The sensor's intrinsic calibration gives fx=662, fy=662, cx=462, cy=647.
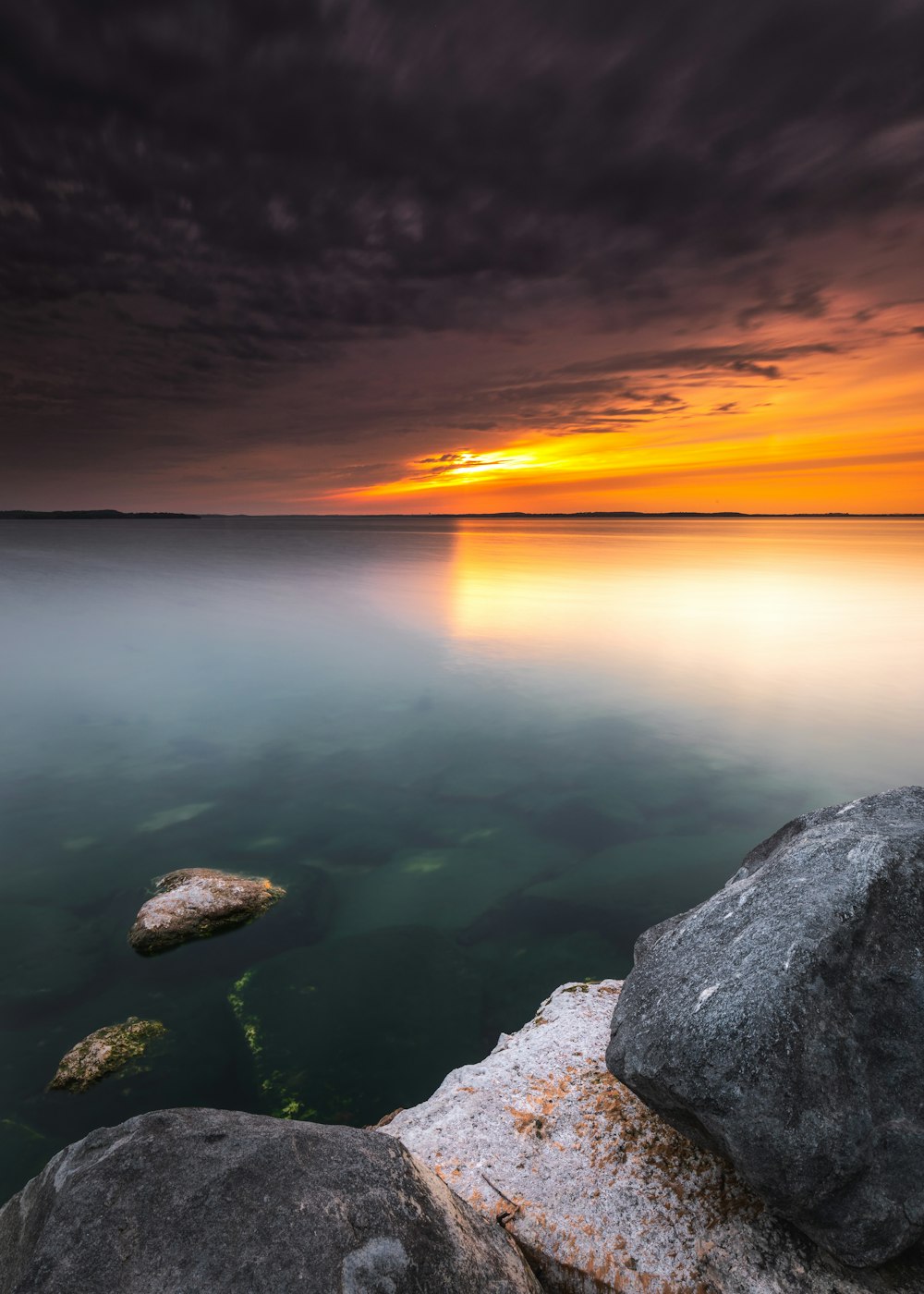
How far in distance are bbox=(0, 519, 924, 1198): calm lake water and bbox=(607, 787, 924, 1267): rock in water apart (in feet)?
16.4

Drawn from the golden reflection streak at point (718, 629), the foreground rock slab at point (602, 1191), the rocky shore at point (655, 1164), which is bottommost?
the golden reflection streak at point (718, 629)

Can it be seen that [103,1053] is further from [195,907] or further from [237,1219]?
[237,1219]

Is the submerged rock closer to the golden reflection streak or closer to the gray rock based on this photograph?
the gray rock

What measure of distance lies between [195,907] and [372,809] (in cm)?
555

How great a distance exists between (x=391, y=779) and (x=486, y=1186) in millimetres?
13502

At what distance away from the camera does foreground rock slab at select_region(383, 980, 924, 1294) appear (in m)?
3.87

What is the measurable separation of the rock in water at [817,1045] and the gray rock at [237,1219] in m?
1.49

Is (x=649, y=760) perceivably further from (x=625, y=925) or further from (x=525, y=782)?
(x=625, y=925)

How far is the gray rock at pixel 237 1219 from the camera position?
281 cm

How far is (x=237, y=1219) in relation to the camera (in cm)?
296

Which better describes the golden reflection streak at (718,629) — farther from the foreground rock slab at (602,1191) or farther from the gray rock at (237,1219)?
the gray rock at (237,1219)

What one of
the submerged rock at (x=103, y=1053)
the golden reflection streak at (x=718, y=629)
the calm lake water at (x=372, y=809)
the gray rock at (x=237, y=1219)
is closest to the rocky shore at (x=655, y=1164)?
the gray rock at (x=237, y=1219)

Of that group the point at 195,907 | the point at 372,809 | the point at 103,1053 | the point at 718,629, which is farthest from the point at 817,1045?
the point at 718,629

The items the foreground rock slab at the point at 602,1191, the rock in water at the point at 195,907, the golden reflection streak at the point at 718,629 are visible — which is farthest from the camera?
the golden reflection streak at the point at 718,629
